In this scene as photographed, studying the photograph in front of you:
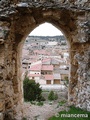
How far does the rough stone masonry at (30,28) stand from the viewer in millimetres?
7902

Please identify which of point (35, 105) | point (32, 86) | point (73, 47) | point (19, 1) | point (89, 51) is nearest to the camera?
point (19, 1)

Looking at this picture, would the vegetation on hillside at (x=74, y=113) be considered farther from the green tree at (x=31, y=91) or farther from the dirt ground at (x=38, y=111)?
the green tree at (x=31, y=91)

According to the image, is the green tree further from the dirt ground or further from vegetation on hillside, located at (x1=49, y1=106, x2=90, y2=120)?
vegetation on hillside, located at (x1=49, y1=106, x2=90, y2=120)

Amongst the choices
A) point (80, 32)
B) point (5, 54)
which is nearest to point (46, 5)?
point (80, 32)

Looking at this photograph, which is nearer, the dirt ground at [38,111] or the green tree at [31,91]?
the dirt ground at [38,111]

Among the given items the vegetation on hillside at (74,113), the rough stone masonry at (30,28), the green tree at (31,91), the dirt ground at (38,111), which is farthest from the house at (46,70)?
the vegetation on hillside at (74,113)

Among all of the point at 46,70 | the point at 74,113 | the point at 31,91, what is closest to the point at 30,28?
the point at 74,113

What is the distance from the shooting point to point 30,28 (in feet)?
29.8

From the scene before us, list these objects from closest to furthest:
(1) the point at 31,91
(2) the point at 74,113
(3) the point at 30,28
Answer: (2) the point at 74,113, (3) the point at 30,28, (1) the point at 31,91

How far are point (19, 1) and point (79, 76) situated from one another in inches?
122

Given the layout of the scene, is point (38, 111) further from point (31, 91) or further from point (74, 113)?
point (31, 91)

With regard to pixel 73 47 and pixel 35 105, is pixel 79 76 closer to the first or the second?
pixel 73 47

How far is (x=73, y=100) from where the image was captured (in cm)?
945

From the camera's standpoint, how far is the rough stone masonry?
7.90 meters
